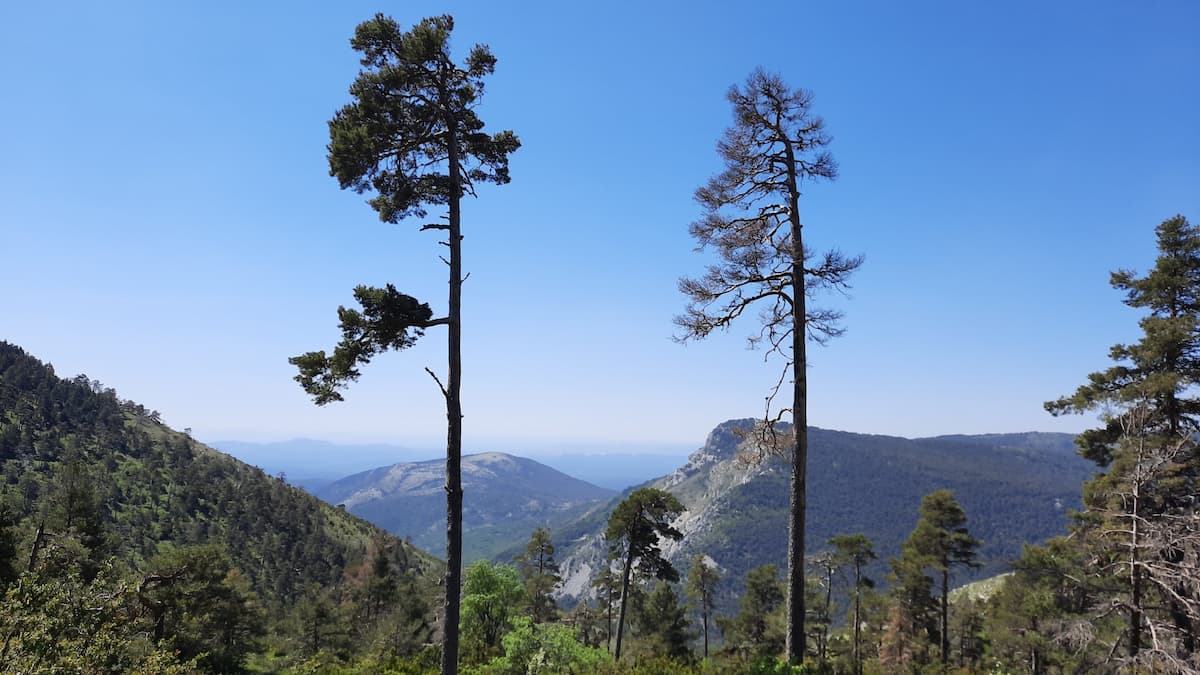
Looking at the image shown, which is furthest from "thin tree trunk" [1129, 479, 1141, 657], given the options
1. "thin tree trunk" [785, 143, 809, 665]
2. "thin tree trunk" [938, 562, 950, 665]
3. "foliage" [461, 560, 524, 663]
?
"thin tree trunk" [938, 562, 950, 665]

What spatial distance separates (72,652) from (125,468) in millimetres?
132035

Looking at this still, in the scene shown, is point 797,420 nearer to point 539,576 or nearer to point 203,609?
point 203,609

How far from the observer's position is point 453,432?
10.6 meters

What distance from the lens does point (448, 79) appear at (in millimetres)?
11211

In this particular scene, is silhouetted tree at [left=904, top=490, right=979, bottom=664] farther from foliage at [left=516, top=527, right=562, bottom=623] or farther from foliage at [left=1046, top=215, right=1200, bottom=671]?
foliage at [left=516, top=527, right=562, bottom=623]

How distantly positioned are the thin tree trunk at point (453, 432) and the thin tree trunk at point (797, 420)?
21.6ft

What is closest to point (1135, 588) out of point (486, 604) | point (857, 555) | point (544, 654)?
point (544, 654)

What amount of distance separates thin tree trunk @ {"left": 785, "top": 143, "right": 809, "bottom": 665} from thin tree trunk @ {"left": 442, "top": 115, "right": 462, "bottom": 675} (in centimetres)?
659

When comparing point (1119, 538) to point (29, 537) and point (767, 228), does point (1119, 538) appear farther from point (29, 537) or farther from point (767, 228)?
point (29, 537)

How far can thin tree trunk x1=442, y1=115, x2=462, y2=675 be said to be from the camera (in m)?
10.4

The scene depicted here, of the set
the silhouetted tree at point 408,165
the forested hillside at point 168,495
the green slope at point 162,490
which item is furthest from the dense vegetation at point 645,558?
the green slope at point 162,490

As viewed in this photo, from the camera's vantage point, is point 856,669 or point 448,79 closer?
point 448,79

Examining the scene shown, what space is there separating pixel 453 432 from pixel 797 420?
6.95 metres

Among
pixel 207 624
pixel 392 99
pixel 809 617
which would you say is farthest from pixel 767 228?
pixel 809 617
